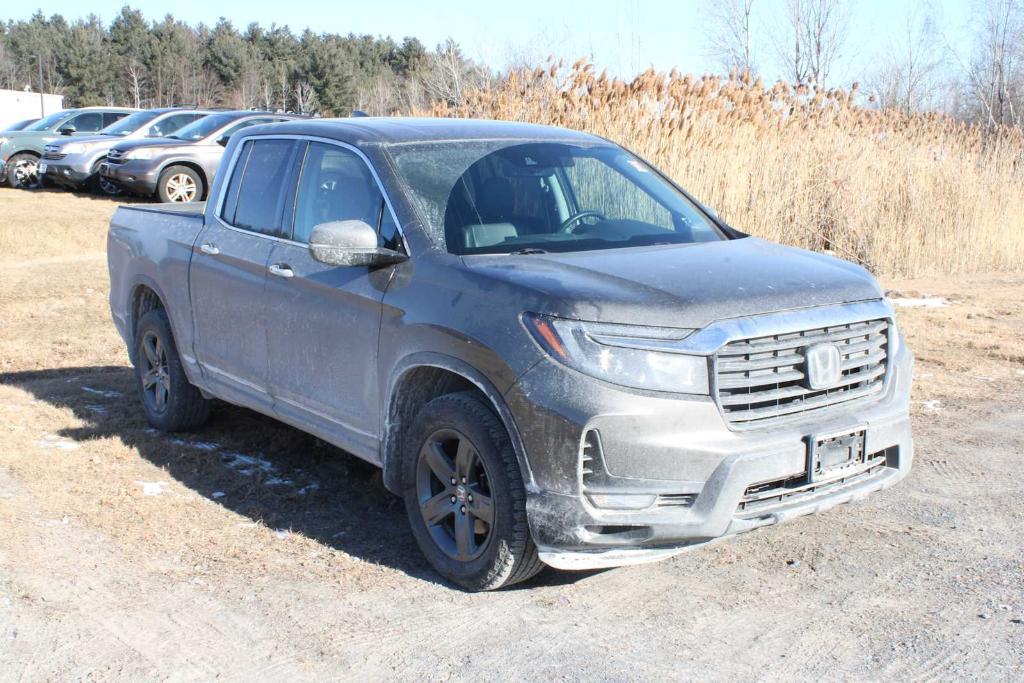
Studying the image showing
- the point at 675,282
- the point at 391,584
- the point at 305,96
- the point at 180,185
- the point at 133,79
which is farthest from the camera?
the point at 133,79

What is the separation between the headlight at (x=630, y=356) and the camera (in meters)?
3.83

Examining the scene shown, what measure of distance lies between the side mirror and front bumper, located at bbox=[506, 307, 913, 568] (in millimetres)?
1027

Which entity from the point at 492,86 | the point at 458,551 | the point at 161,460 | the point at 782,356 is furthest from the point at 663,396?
the point at 492,86

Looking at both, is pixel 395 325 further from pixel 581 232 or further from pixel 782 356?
pixel 782 356

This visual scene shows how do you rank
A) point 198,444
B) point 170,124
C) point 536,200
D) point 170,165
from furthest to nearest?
point 170,124 → point 170,165 → point 198,444 → point 536,200

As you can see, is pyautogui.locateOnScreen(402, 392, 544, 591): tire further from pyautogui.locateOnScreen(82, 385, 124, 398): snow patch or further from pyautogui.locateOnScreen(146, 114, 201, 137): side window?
pyautogui.locateOnScreen(146, 114, 201, 137): side window

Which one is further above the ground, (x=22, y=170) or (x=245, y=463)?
(x=22, y=170)

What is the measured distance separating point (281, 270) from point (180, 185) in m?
14.1

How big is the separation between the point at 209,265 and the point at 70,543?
168 cm

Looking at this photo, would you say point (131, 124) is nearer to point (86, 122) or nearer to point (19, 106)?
point (86, 122)

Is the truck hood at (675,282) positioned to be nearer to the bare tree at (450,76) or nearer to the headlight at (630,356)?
the headlight at (630,356)

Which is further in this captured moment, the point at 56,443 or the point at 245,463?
the point at 56,443

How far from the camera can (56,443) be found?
642 centimetres

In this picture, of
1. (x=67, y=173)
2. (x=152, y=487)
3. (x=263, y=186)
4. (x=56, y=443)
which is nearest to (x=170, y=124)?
(x=67, y=173)
